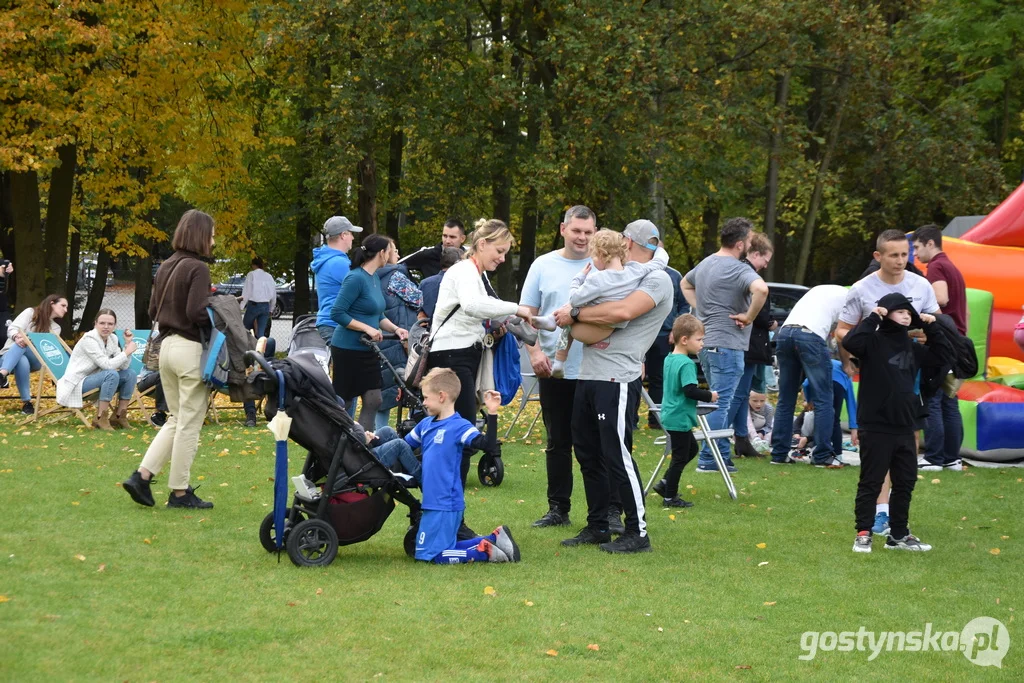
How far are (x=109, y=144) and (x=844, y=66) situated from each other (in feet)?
45.8

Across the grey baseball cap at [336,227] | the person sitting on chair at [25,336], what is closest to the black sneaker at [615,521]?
the grey baseball cap at [336,227]

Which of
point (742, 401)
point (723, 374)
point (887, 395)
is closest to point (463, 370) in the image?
point (887, 395)

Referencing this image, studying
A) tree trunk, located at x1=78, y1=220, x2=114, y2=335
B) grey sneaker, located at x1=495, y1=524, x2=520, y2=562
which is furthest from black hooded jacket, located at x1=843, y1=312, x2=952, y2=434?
tree trunk, located at x1=78, y1=220, x2=114, y2=335

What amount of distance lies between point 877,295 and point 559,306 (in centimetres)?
195

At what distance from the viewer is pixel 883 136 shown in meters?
23.9

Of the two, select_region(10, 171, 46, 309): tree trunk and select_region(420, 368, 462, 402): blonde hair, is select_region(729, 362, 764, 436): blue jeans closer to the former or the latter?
select_region(420, 368, 462, 402): blonde hair

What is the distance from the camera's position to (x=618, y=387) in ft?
22.7

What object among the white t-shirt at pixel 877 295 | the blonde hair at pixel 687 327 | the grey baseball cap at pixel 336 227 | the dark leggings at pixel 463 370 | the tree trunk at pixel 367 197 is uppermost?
the tree trunk at pixel 367 197

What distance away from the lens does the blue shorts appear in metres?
6.59

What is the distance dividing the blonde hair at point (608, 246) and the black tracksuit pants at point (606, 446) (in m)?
0.73

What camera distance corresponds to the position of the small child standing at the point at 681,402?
8.61 meters

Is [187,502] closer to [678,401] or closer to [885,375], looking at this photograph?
[678,401]

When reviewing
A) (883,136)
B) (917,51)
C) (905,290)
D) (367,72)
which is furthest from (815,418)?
(917,51)

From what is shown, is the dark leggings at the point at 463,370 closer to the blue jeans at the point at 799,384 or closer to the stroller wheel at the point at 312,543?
the stroller wheel at the point at 312,543
